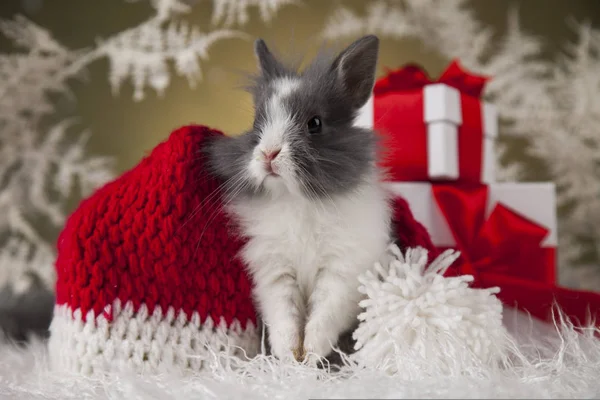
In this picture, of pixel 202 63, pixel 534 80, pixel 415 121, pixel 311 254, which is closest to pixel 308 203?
pixel 311 254

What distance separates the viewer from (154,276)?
821 millimetres

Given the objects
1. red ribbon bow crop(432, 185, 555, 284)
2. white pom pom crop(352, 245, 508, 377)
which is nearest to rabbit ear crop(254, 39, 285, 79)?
white pom pom crop(352, 245, 508, 377)

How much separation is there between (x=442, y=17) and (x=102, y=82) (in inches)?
46.1

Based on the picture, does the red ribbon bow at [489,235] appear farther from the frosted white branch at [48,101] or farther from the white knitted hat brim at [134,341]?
the frosted white branch at [48,101]

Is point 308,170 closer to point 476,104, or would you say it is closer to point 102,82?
point 476,104

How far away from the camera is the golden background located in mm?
1810

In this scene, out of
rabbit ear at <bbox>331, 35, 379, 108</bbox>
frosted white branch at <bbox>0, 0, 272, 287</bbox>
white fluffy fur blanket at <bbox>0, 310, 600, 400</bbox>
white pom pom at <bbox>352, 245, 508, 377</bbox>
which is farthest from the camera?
frosted white branch at <bbox>0, 0, 272, 287</bbox>

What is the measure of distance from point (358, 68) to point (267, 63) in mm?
156

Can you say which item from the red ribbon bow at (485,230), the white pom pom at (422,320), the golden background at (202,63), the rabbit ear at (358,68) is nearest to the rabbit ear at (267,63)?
the rabbit ear at (358,68)

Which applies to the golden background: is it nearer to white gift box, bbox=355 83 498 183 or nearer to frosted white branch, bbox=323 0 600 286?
frosted white branch, bbox=323 0 600 286

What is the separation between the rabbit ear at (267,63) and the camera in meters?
0.91

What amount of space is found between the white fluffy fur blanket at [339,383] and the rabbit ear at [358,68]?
437 mm

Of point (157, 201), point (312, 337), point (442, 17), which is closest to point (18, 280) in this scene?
point (157, 201)

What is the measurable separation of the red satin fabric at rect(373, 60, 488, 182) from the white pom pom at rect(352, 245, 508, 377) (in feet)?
1.37
